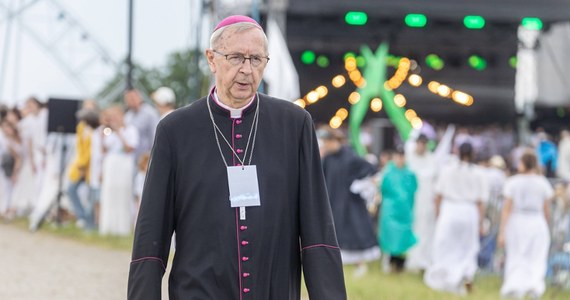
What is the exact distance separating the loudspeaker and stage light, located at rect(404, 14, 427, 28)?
8.56 meters

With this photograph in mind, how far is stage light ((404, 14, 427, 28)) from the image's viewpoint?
75.4ft

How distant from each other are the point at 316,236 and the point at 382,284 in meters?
7.66

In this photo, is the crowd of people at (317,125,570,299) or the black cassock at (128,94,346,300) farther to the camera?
the crowd of people at (317,125,570,299)

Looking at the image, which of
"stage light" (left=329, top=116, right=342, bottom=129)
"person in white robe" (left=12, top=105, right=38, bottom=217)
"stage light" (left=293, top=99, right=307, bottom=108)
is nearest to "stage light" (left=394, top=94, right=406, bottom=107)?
"stage light" (left=329, top=116, right=342, bottom=129)

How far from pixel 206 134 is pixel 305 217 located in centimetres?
42

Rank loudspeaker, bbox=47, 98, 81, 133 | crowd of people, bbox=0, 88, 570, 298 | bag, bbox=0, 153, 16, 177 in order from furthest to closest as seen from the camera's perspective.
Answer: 1. bag, bbox=0, 153, 16, 177
2. loudspeaker, bbox=47, 98, 81, 133
3. crowd of people, bbox=0, 88, 570, 298

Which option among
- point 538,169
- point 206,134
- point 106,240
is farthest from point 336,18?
point 206,134

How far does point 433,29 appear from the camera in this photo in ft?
80.2

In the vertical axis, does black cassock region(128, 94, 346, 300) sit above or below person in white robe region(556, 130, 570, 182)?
below

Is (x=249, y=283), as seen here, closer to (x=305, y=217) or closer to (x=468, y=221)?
(x=305, y=217)

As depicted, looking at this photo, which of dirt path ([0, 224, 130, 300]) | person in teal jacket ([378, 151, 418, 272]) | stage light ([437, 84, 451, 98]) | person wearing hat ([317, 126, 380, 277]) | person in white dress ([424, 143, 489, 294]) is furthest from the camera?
stage light ([437, 84, 451, 98])

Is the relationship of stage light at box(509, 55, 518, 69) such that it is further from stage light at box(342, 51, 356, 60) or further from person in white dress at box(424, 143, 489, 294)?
person in white dress at box(424, 143, 489, 294)

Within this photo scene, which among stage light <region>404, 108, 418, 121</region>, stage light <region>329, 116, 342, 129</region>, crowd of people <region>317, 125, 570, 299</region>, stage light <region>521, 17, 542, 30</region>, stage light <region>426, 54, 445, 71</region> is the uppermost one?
stage light <region>521, 17, 542, 30</region>

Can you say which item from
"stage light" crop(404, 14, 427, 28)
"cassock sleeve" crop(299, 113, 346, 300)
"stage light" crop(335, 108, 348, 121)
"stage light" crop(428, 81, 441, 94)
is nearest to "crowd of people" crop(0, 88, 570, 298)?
"stage light" crop(404, 14, 427, 28)
